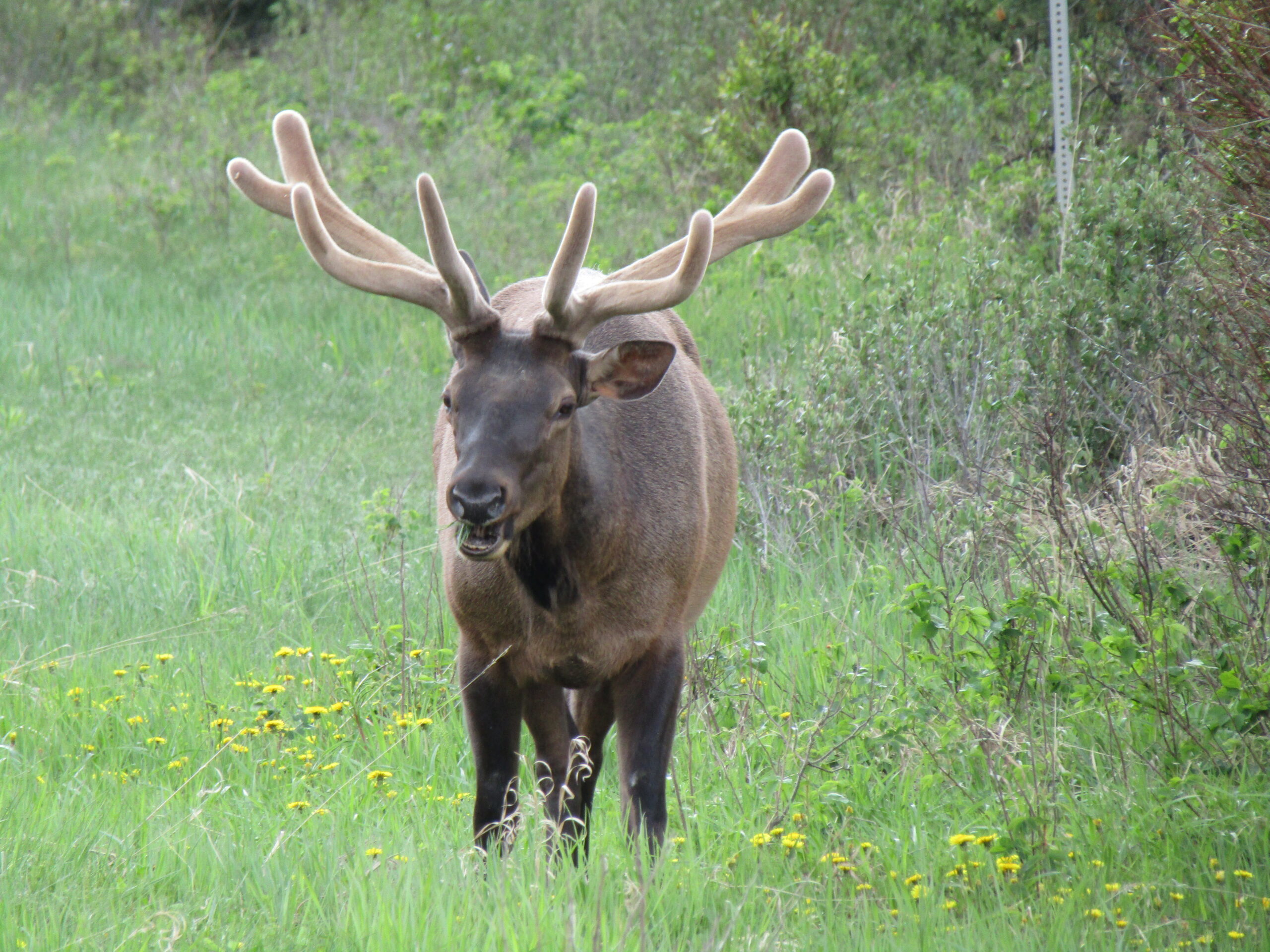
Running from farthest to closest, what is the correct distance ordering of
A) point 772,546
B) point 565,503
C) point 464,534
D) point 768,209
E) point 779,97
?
point 779,97, point 772,546, point 768,209, point 565,503, point 464,534

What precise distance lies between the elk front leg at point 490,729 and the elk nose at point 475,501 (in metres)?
0.81

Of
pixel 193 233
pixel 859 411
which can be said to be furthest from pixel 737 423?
pixel 193 233

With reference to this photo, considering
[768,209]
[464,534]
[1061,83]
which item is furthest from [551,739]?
[1061,83]

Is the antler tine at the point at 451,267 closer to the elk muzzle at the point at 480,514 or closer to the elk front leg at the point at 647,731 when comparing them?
the elk muzzle at the point at 480,514

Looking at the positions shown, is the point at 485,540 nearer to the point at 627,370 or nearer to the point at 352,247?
the point at 627,370

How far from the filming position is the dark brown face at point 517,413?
3.84 m

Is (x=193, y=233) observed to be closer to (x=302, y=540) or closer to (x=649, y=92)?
(x=649, y=92)

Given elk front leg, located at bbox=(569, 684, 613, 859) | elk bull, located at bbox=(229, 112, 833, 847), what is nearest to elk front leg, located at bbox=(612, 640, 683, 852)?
elk bull, located at bbox=(229, 112, 833, 847)

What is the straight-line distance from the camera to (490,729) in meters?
4.51

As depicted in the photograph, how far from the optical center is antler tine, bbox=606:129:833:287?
4.99m

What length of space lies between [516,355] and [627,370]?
1.20ft

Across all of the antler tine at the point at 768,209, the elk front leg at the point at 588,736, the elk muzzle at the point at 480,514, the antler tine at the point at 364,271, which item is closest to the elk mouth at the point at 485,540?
the elk muzzle at the point at 480,514

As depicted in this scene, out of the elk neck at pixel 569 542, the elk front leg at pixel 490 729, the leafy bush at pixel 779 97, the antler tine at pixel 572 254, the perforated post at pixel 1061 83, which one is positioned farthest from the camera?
the leafy bush at pixel 779 97

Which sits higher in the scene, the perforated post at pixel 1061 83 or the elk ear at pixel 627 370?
the perforated post at pixel 1061 83
